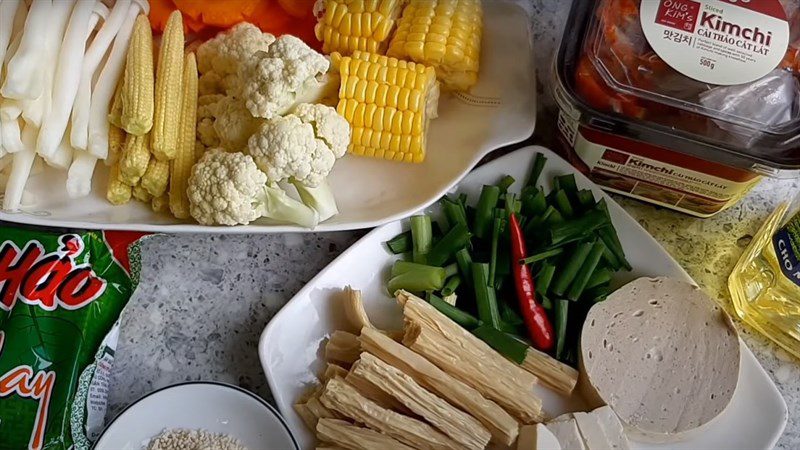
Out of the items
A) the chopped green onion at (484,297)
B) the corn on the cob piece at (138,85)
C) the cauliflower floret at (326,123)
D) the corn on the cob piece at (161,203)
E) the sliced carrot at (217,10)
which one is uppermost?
the sliced carrot at (217,10)

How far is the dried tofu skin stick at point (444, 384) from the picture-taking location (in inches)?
38.6

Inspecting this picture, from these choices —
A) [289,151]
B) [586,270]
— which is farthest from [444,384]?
[289,151]

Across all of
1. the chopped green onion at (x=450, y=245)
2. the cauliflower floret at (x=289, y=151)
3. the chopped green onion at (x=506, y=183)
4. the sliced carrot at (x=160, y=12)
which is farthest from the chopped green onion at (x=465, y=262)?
the sliced carrot at (x=160, y=12)

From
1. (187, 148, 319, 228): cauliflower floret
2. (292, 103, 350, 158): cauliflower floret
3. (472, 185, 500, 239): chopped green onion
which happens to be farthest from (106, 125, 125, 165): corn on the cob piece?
(472, 185, 500, 239): chopped green onion

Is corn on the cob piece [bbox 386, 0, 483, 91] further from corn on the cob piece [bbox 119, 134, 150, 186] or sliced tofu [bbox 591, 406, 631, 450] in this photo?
sliced tofu [bbox 591, 406, 631, 450]

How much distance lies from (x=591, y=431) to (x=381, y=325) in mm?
307

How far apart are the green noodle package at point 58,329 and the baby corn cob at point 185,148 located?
8 cm

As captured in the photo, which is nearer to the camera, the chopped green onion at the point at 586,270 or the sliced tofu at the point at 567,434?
the sliced tofu at the point at 567,434

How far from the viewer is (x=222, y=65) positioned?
113cm

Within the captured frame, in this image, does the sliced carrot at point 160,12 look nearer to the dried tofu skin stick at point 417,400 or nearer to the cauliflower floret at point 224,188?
the cauliflower floret at point 224,188

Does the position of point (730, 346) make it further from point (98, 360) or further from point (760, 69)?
point (98, 360)

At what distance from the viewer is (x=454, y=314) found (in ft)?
3.46

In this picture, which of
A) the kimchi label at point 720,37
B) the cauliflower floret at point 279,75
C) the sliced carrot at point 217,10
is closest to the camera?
the kimchi label at point 720,37

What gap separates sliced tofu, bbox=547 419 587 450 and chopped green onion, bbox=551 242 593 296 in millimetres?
183
